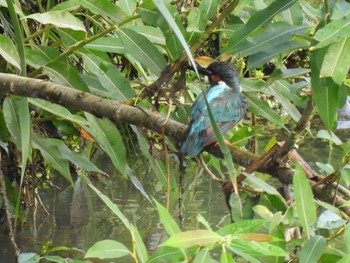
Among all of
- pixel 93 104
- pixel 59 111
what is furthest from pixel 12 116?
pixel 93 104

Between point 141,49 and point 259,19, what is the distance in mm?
517

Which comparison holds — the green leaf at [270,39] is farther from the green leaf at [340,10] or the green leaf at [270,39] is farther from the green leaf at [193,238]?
the green leaf at [193,238]

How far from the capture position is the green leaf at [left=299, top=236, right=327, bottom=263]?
72.6 inches

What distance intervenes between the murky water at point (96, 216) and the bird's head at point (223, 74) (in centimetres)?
97

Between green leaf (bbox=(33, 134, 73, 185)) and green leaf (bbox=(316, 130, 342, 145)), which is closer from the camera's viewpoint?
green leaf (bbox=(316, 130, 342, 145))

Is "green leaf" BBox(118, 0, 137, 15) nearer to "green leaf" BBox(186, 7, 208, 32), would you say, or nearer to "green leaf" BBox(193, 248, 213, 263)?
"green leaf" BBox(186, 7, 208, 32)

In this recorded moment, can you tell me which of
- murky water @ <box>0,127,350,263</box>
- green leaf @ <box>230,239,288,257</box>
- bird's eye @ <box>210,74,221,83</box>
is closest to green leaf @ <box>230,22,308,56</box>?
green leaf @ <box>230,239,288,257</box>

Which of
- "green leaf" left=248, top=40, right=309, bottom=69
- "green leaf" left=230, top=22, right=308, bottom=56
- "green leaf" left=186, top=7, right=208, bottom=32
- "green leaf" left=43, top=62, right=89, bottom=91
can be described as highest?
"green leaf" left=186, top=7, right=208, bottom=32

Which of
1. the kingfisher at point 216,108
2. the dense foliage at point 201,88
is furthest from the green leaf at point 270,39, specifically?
the kingfisher at point 216,108

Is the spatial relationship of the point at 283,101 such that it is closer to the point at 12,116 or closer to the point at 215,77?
the point at 215,77

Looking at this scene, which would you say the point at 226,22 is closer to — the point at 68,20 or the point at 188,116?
the point at 188,116

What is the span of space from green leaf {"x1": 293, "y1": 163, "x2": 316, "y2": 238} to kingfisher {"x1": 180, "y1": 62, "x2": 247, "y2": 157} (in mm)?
545

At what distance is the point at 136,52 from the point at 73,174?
7.12 feet

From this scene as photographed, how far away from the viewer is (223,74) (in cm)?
321
